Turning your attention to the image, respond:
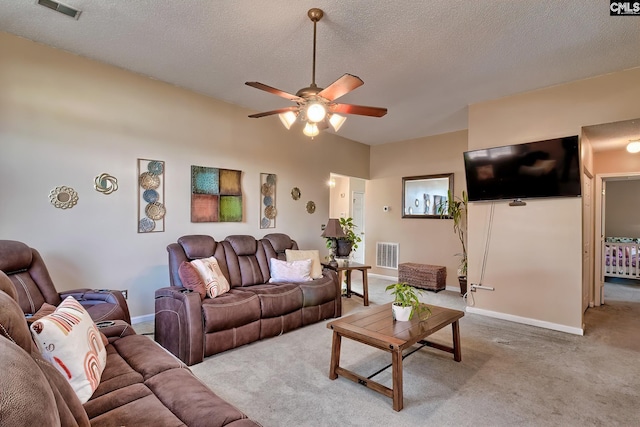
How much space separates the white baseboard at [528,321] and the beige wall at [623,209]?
5.49 m

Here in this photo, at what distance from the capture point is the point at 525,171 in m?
3.90

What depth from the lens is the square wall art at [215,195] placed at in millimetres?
4121

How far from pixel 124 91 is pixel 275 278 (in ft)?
8.90

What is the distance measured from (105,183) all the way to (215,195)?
125cm

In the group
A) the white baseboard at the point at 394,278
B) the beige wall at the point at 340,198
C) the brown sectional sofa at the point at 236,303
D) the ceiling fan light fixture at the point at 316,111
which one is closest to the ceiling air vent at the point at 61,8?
the ceiling fan light fixture at the point at 316,111

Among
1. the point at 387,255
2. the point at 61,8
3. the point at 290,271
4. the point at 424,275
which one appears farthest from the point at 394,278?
the point at 61,8

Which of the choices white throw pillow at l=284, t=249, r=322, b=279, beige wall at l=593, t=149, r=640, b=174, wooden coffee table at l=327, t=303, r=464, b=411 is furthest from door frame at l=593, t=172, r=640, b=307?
white throw pillow at l=284, t=249, r=322, b=279

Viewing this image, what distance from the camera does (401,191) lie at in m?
6.49

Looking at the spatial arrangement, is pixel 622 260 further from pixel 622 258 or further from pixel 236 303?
pixel 236 303

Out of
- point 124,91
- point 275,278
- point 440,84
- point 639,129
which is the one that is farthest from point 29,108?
point 639,129

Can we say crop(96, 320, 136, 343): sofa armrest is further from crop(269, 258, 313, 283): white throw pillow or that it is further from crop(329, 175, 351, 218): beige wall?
crop(329, 175, 351, 218): beige wall

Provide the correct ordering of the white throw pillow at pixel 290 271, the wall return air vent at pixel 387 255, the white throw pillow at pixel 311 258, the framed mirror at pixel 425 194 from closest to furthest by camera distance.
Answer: the white throw pillow at pixel 290 271
the white throw pillow at pixel 311 258
the framed mirror at pixel 425 194
the wall return air vent at pixel 387 255

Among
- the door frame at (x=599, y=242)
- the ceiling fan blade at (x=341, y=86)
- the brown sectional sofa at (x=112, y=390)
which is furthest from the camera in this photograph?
the door frame at (x=599, y=242)

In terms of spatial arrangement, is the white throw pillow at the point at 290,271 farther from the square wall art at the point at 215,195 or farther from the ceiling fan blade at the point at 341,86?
the ceiling fan blade at the point at 341,86
